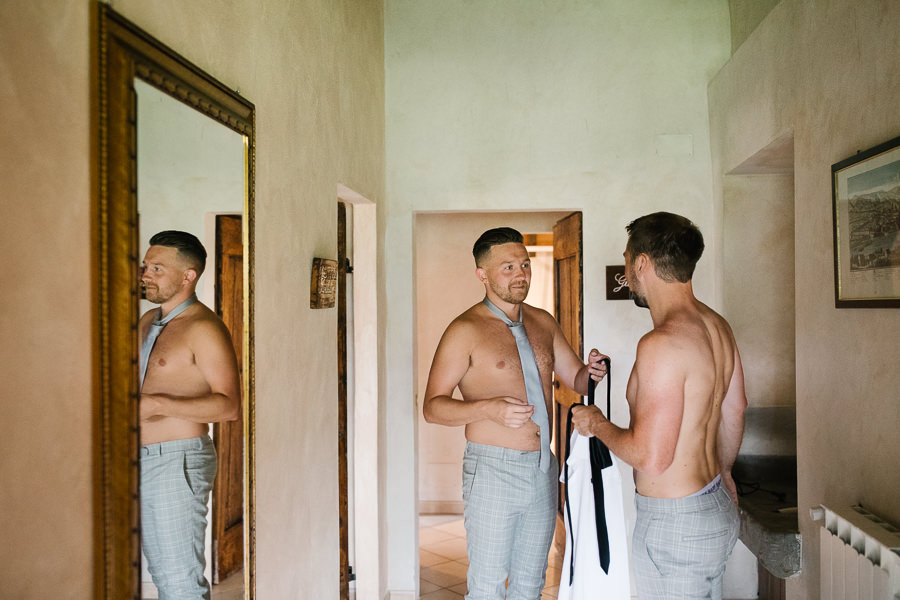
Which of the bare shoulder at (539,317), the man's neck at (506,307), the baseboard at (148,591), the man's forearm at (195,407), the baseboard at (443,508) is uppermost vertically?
the man's neck at (506,307)

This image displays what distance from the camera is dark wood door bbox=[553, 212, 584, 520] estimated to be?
380 cm

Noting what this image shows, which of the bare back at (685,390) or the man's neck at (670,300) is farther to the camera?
the man's neck at (670,300)

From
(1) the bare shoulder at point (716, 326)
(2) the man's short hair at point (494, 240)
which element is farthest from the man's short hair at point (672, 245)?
(2) the man's short hair at point (494, 240)

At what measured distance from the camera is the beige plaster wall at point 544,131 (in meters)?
3.71

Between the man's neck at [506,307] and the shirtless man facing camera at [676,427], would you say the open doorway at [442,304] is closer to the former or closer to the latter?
the man's neck at [506,307]

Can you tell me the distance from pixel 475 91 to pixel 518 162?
0.48 m

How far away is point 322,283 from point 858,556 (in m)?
1.92

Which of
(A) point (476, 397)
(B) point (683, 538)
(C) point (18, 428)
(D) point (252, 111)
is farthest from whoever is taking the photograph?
(A) point (476, 397)

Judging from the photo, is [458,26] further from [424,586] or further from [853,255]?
[424,586]

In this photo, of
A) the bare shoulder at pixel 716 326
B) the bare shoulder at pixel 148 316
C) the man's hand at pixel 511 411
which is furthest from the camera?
the man's hand at pixel 511 411

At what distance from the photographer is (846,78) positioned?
2.15 metres

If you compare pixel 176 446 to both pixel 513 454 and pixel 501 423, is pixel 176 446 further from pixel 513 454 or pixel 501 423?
pixel 513 454

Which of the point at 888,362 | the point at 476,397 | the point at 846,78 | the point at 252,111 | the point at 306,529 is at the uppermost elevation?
the point at 846,78

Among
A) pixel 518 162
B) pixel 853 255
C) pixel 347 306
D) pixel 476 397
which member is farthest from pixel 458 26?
pixel 853 255
